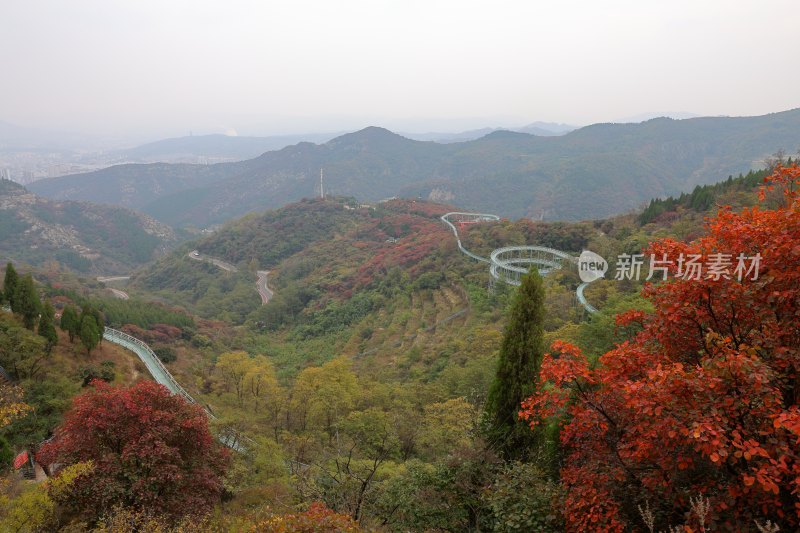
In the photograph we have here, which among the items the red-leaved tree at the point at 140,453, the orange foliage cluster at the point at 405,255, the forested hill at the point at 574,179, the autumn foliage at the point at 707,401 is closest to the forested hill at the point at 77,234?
the forested hill at the point at 574,179

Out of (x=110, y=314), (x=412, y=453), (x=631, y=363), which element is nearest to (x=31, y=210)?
(x=110, y=314)

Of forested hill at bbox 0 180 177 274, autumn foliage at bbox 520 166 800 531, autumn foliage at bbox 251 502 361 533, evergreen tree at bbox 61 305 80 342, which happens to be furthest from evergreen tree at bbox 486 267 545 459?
forested hill at bbox 0 180 177 274

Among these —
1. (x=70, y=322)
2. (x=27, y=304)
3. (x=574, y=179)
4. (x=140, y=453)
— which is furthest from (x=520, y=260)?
(x=574, y=179)

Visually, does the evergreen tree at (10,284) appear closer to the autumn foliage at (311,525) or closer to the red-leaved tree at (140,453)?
the red-leaved tree at (140,453)

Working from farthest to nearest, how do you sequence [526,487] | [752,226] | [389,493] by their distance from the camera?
1. [389,493]
2. [526,487]
3. [752,226]

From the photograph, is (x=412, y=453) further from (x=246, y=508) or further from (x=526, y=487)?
(x=526, y=487)

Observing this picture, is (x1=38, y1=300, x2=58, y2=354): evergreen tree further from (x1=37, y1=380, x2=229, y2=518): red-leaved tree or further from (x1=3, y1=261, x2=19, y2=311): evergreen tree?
(x1=37, y1=380, x2=229, y2=518): red-leaved tree

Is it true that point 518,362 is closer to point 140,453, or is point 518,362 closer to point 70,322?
point 140,453
